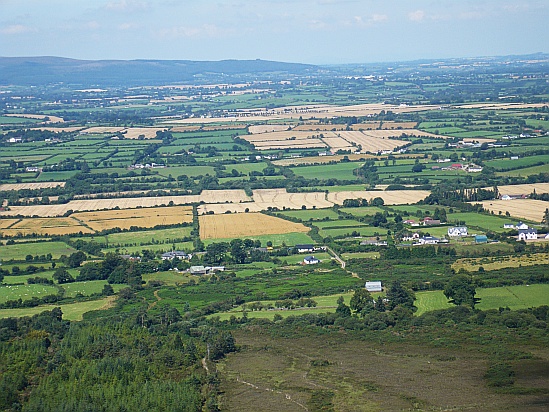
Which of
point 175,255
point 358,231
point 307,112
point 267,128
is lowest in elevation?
point 307,112

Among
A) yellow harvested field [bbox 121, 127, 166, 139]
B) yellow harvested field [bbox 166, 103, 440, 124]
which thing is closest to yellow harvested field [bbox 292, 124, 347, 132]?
yellow harvested field [bbox 166, 103, 440, 124]

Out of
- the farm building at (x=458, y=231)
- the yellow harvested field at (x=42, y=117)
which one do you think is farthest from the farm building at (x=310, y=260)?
the yellow harvested field at (x=42, y=117)

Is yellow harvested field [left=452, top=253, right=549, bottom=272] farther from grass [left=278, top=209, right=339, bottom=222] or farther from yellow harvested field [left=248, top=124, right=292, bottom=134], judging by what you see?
yellow harvested field [left=248, top=124, right=292, bottom=134]

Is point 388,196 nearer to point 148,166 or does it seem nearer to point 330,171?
point 330,171

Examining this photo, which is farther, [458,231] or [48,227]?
[48,227]

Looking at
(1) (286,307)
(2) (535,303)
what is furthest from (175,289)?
(2) (535,303)

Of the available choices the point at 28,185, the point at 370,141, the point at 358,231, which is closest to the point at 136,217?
the point at 358,231

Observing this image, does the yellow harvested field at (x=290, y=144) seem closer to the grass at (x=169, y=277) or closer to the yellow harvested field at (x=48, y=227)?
the yellow harvested field at (x=48, y=227)
